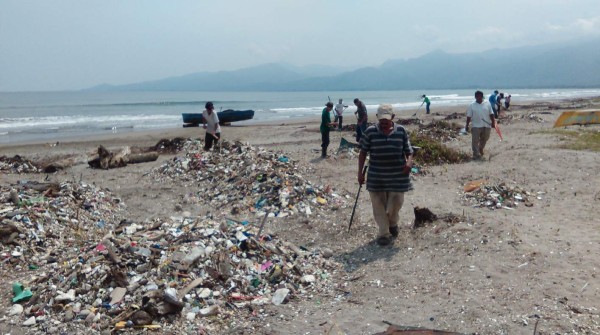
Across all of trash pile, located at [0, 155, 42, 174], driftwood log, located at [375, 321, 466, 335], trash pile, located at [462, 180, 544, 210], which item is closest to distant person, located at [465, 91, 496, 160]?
→ trash pile, located at [462, 180, 544, 210]

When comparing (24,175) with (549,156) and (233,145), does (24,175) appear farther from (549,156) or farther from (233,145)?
(549,156)

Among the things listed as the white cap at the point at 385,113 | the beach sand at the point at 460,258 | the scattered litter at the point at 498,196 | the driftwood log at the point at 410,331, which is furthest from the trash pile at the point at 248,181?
the driftwood log at the point at 410,331

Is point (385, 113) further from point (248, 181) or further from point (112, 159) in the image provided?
point (112, 159)

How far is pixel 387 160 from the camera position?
638 centimetres

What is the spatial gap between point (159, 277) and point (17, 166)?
11.3 metres

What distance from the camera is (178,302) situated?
489 cm

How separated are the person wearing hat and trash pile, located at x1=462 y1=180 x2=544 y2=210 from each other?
2.50 metres

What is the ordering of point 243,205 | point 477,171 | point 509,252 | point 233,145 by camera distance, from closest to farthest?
point 509,252
point 243,205
point 477,171
point 233,145

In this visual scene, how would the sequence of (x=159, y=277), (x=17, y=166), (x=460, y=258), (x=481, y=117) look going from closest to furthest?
(x=159, y=277)
(x=460, y=258)
(x=481, y=117)
(x=17, y=166)

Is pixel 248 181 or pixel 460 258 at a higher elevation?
pixel 248 181

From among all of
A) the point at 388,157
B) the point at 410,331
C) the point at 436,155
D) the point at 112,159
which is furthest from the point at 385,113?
the point at 112,159

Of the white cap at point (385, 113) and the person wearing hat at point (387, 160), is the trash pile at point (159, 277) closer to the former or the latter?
the person wearing hat at point (387, 160)

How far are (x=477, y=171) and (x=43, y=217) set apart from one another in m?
8.50

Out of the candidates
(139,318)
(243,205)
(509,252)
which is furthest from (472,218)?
(139,318)
